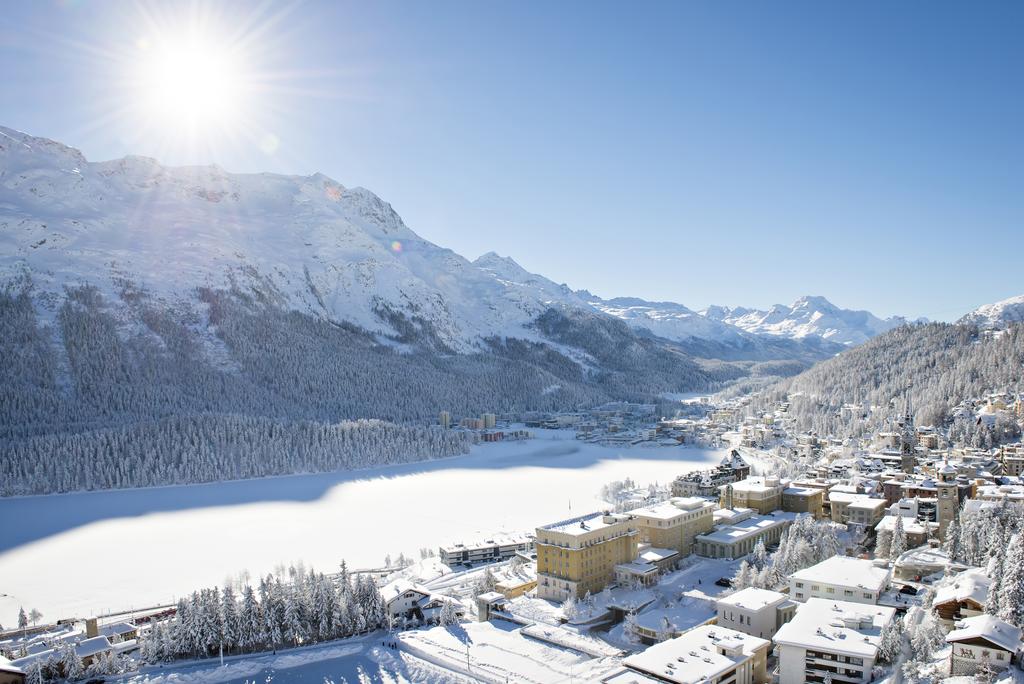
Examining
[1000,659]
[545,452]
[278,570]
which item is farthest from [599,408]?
[1000,659]

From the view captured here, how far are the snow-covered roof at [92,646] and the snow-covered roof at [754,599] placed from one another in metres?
26.4

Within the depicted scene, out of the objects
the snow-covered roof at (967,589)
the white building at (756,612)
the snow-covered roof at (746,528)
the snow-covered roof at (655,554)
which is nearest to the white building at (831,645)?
the snow-covered roof at (967,589)

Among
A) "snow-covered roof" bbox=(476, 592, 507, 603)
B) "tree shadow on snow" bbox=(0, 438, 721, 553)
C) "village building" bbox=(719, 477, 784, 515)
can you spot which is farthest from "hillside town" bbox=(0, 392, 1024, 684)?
"tree shadow on snow" bbox=(0, 438, 721, 553)

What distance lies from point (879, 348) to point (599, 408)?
2144 inches

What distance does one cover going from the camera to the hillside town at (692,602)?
25078 millimetres

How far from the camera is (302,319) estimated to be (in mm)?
161875

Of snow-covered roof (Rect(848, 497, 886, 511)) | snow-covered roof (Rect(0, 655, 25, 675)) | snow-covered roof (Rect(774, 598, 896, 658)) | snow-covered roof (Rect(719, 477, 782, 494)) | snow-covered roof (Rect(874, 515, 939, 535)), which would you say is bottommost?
snow-covered roof (Rect(0, 655, 25, 675))

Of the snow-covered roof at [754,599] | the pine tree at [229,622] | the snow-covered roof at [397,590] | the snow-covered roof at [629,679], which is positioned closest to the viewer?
the snow-covered roof at [629,679]

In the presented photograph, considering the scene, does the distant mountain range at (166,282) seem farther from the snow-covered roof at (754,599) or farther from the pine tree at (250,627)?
the snow-covered roof at (754,599)

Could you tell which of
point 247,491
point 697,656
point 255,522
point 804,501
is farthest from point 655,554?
point 247,491

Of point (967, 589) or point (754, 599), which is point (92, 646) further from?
point (967, 589)

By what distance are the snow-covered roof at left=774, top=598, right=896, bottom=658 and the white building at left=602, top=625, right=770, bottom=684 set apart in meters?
1.34

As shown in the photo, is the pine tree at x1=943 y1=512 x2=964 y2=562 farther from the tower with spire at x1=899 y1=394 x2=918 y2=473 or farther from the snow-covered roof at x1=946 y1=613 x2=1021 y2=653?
the tower with spire at x1=899 y1=394 x2=918 y2=473

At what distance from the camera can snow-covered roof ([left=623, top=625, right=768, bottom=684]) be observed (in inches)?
940
